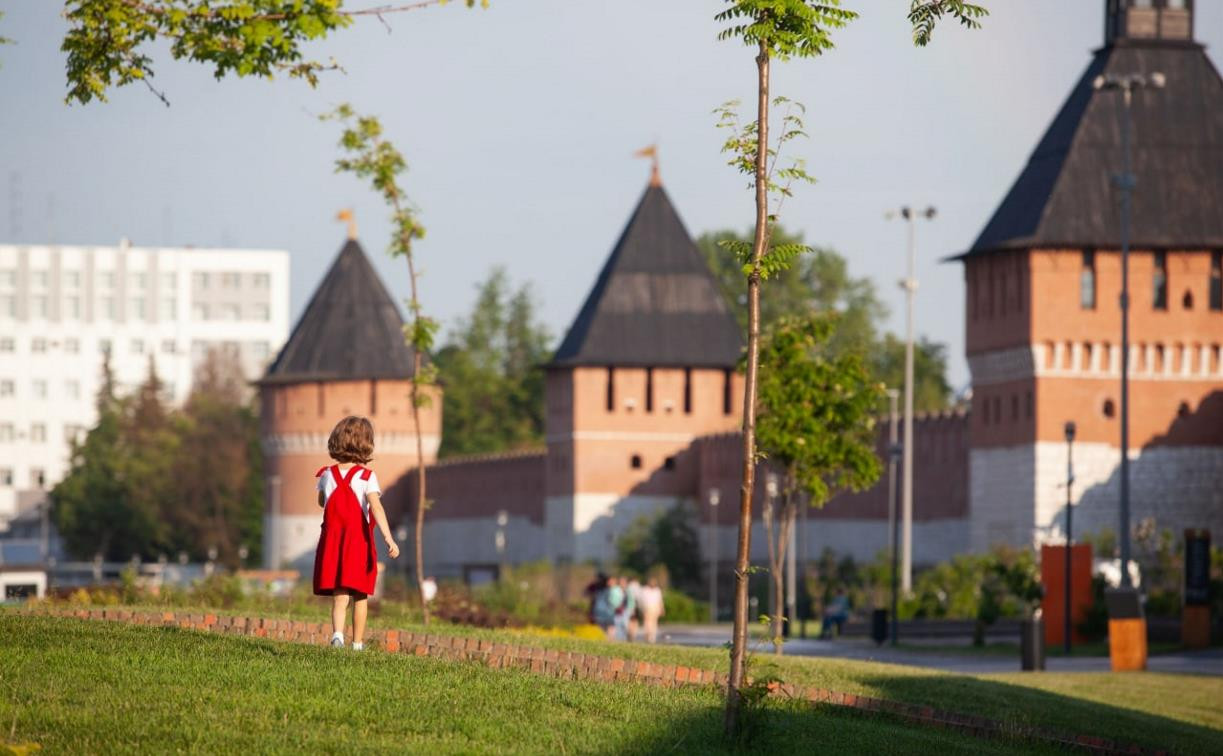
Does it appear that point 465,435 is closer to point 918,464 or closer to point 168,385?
point 168,385

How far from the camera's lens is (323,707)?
10570 millimetres

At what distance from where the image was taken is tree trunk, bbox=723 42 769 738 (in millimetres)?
10750

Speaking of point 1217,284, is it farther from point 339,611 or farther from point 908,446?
point 339,611

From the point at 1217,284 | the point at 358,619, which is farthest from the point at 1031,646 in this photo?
the point at 1217,284

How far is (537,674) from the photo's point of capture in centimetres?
1242

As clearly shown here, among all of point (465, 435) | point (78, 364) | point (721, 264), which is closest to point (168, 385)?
point (78, 364)

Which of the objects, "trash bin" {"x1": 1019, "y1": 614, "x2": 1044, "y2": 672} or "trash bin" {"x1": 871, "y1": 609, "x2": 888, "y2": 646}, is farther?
"trash bin" {"x1": 871, "y1": 609, "x2": 888, "y2": 646}

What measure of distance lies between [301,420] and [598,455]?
1428 centimetres

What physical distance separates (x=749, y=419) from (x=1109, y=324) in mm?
37311

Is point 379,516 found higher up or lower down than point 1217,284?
lower down

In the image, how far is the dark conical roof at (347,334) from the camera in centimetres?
7338

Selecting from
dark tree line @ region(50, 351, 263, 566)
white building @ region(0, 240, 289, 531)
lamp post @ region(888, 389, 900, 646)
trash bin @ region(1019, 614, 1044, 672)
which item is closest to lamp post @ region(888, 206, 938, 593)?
lamp post @ region(888, 389, 900, 646)

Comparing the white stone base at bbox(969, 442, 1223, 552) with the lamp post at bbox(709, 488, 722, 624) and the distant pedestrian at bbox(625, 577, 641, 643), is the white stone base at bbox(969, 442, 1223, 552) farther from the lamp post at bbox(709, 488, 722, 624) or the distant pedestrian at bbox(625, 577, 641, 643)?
the lamp post at bbox(709, 488, 722, 624)

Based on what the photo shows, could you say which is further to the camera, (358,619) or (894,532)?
(894,532)
